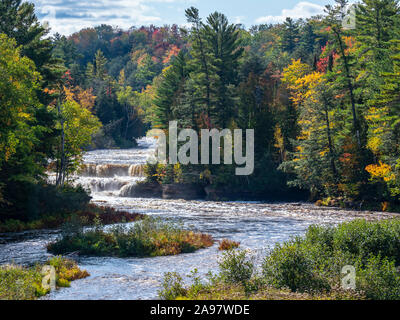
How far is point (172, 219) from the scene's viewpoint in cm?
3228

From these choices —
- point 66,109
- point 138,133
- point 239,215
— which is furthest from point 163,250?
point 138,133

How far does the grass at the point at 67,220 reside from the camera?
91.9 ft

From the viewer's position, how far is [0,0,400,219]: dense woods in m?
29.6

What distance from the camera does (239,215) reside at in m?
36.4

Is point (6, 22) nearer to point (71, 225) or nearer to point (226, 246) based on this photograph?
point (71, 225)

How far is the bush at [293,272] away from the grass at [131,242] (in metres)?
8.14

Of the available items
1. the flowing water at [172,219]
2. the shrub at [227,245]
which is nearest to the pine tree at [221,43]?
the flowing water at [172,219]

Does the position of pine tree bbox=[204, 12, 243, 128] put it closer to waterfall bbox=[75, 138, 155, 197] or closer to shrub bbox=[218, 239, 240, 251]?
waterfall bbox=[75, 138, 155, 197]

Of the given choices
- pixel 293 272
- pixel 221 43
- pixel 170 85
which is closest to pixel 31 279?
pixel 293 272

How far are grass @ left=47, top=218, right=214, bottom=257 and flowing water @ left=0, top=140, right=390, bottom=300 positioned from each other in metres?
0.74

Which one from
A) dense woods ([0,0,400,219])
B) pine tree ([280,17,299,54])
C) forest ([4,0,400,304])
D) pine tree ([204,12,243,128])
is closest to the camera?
forest ([4,0,400,304])

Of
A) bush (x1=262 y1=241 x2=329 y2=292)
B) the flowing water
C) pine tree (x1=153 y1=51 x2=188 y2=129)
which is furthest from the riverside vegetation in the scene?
pine tree (x1=153 y1=51 x2=188 y2=129)

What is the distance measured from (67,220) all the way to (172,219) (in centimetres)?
750

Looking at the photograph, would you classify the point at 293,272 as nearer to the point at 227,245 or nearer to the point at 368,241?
the point at 368,241
